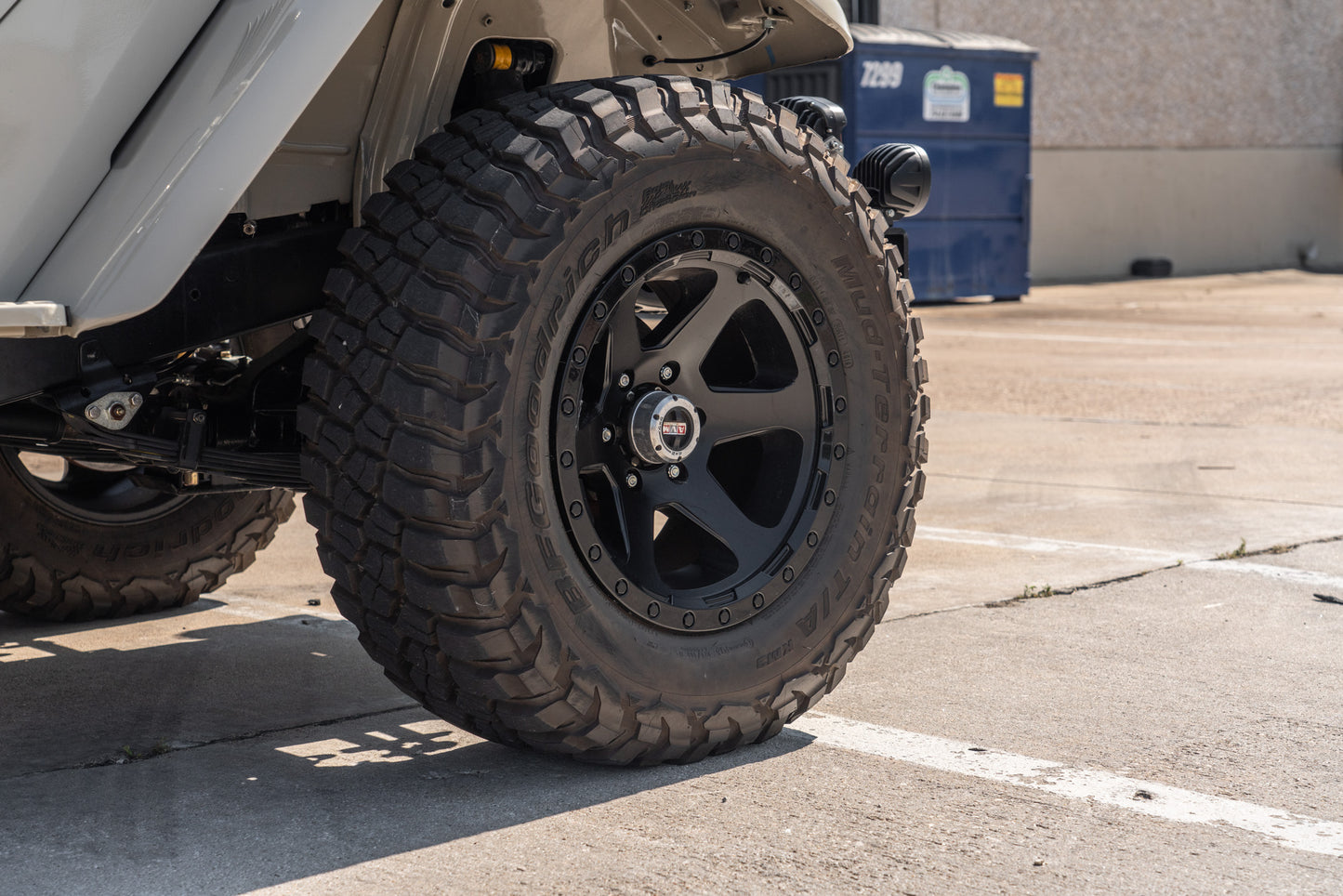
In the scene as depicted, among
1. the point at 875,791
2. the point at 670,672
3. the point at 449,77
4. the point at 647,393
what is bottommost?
the point at 875,791

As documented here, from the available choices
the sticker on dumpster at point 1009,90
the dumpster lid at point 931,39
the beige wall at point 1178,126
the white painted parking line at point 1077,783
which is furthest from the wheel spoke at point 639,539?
the beige wall at point 1178,126

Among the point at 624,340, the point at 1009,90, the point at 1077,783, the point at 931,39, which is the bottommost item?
the point at 1077,783

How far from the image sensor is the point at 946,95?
17.6 m

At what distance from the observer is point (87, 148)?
101 inches

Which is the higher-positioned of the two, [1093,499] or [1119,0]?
[1119,0]

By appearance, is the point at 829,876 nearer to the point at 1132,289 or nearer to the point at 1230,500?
the point at 1230,500

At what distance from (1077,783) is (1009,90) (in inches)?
636

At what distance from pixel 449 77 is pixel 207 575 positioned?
2015 mm

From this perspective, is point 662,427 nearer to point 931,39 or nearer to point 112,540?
point 112,540

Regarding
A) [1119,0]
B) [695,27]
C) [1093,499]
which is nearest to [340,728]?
[695,27]

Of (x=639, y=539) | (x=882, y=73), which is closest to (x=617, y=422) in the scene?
(x=639, y=539)

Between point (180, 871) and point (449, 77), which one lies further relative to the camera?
point (449, 77)

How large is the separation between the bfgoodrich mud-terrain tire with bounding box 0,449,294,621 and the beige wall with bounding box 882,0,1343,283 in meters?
17.9

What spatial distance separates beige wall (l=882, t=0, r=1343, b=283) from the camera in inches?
941
